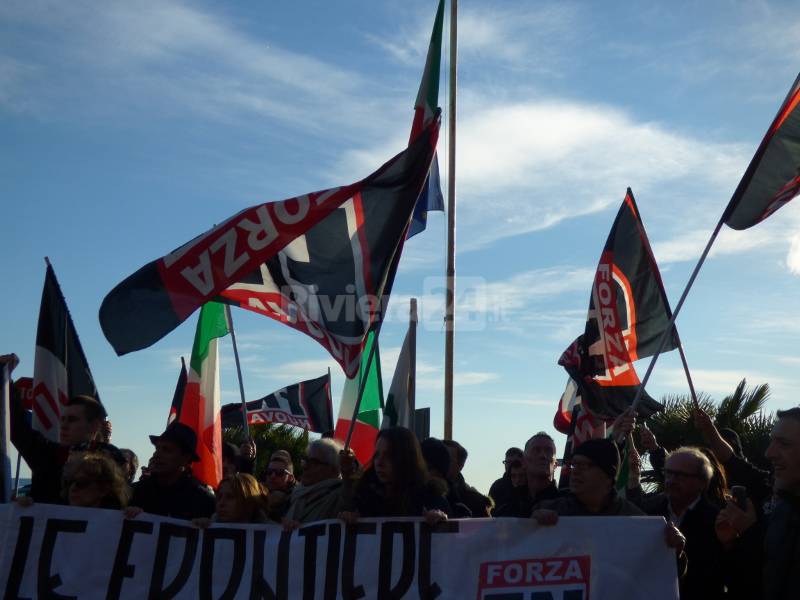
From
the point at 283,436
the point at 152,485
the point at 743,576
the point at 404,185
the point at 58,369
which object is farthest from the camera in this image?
the point at 283,436

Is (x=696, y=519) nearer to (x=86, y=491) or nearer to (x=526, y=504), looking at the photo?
(x=526, y=504)

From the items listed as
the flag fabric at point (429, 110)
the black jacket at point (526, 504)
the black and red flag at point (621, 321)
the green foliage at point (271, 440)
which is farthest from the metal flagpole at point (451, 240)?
the green foliage at point (271, 440)

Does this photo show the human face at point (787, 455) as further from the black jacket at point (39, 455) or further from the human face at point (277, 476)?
the human face at point (277, 476)

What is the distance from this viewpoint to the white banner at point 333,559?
16.0 ft

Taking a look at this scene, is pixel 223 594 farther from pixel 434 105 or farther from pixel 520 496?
pixel 434 105

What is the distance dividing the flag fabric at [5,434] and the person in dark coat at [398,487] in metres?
2.16

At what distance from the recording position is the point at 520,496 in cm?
691

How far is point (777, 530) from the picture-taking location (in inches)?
166

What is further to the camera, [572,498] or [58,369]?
[58,369]

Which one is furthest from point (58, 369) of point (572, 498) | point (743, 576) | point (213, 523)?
point (743, 576)

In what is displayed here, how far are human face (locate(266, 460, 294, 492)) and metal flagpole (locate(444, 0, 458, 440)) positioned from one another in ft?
7.64

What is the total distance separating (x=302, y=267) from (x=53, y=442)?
82.8 inches

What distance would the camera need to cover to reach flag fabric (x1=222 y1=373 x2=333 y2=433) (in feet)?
47.9

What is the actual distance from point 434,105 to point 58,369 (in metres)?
4.41
